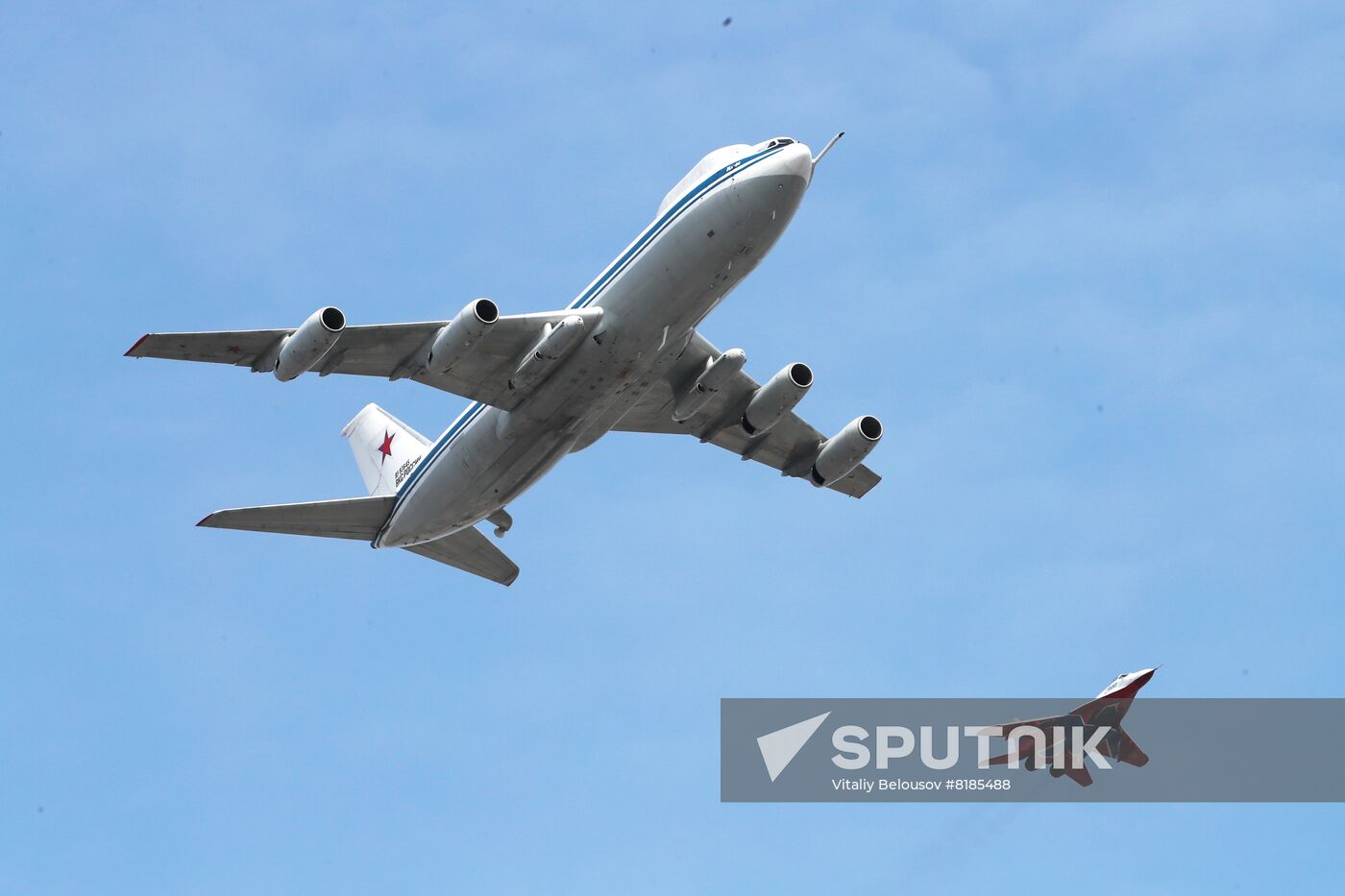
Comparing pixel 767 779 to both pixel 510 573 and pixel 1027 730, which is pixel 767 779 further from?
pixel 510 573

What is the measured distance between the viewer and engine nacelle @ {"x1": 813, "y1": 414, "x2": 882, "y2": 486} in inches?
1898

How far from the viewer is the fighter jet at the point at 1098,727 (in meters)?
46.6

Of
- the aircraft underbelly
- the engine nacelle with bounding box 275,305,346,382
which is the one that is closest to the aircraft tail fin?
the aircraft underbelly

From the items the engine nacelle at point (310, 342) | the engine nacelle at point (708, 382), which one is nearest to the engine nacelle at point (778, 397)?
the engine nacelle at point (708, 382)

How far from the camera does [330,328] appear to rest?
39375 mm

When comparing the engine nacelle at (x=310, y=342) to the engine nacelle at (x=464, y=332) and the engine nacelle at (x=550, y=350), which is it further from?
the engine nacelle at (x=550, y=350)

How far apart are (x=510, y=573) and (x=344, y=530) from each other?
5.63 meters

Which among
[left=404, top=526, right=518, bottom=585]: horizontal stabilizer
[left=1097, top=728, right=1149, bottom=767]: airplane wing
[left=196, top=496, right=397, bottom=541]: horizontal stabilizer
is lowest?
[left=196, top=496, right=397, bottom=541]: horizontal stabilizer

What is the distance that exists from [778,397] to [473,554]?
10.7m

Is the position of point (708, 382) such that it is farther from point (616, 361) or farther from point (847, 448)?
point (847, 448)

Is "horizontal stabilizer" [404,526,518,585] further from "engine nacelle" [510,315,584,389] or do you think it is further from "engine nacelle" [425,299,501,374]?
"engine nacelle" [425,299,501,374]

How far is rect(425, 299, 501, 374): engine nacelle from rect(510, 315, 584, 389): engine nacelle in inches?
55.7

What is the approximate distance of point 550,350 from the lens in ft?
134

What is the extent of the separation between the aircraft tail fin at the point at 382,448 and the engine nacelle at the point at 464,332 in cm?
848
